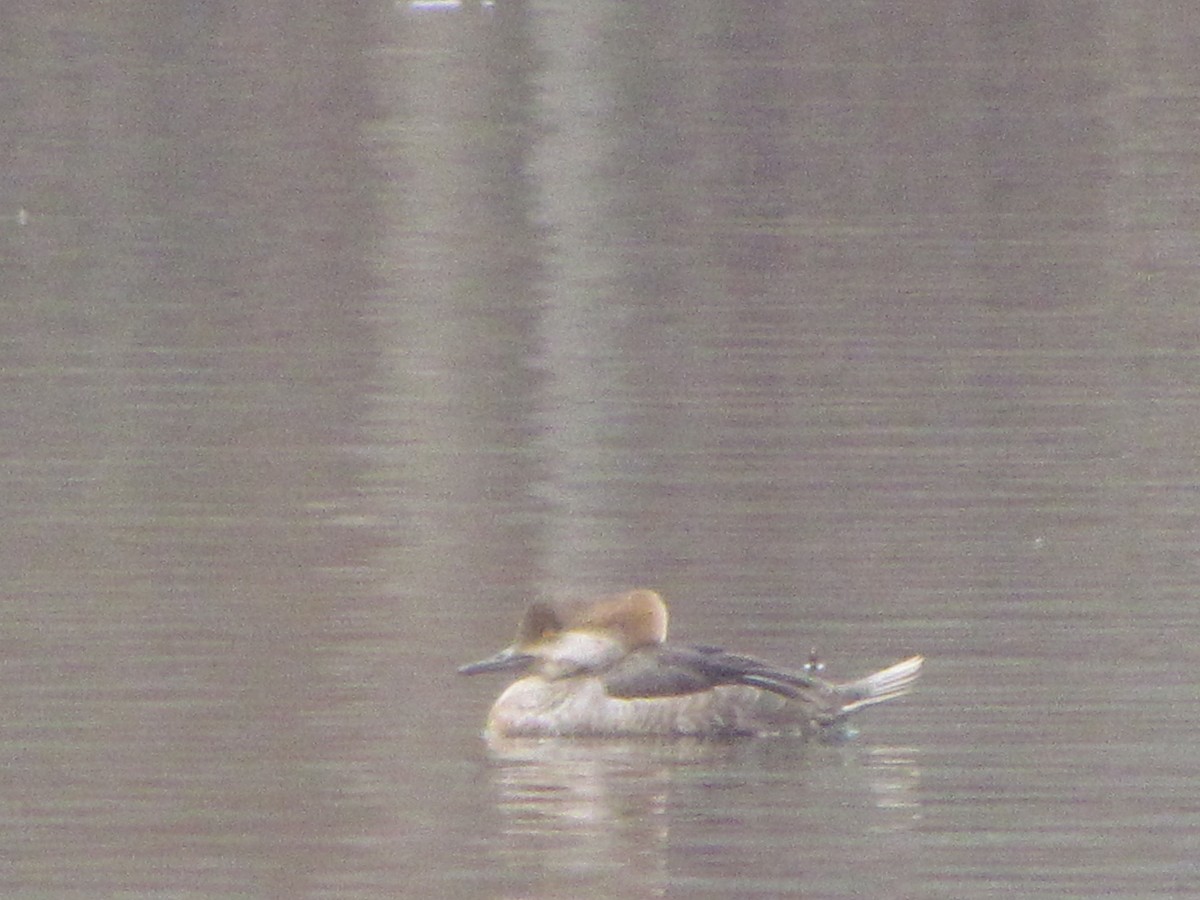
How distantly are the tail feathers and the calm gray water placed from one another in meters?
0.13

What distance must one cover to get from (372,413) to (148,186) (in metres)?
8.93

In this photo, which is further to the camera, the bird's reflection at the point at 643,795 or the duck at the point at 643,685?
the duck at the point at 643,685

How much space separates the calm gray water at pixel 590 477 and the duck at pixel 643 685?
0.12 m

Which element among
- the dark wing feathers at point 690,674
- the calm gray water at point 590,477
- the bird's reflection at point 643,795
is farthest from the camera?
the dark wing feathers at point 690,674

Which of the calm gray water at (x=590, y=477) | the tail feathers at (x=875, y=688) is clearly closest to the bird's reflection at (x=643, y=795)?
the calm gray water at (x=590, y=477)

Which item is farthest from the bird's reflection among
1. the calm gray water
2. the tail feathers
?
the tail feathers

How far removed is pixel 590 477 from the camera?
13.2 metres

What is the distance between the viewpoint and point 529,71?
1171 inches

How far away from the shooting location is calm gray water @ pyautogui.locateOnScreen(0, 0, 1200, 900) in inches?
336

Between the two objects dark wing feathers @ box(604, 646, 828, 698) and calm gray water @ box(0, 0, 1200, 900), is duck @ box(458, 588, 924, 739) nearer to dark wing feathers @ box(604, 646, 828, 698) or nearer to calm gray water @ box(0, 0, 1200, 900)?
dark wing feathers @ box(604, 646, 828, 698)

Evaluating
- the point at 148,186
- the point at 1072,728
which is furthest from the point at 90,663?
the point at 148,186

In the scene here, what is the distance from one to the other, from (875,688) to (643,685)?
28.3 inches

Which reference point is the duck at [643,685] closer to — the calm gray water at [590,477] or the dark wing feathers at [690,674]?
the dark wing feathers at [690,674]

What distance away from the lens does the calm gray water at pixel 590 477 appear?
28.0 ft
